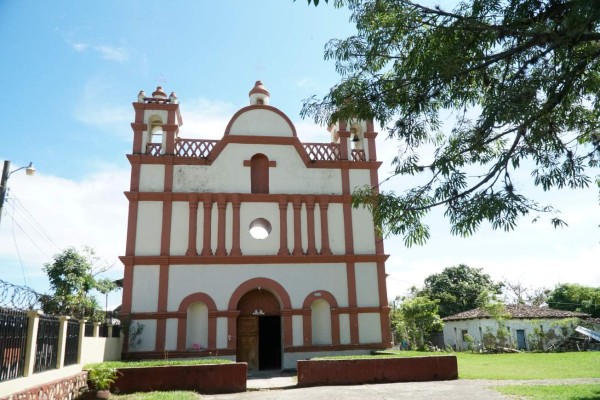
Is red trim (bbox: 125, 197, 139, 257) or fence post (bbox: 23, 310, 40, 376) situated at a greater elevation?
red trim (bbox: 125, 197, 139, 257)

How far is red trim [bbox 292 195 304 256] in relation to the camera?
638 inches

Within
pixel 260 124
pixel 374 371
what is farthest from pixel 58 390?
pixel 260 124

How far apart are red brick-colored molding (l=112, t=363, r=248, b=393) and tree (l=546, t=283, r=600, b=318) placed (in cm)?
3567

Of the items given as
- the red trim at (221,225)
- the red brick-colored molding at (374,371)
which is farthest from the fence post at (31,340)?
the red trim at (221,225)

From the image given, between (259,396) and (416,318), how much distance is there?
21336 mm

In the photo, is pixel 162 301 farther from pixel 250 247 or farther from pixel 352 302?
pixel 352 302

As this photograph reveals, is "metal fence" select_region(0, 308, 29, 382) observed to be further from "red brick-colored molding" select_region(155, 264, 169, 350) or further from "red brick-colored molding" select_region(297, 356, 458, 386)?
"red brick-colored molding" select_region(155, 264, 169, 350)

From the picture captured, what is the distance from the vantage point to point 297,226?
650 inches

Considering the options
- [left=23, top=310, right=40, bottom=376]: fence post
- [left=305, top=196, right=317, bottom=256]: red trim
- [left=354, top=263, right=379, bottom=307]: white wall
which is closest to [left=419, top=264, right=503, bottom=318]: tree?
[left=354, top=263, right=379, bottom=307]: white wall

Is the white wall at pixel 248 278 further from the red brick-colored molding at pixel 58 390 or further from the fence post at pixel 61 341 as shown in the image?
the fence post at pixel 61 341

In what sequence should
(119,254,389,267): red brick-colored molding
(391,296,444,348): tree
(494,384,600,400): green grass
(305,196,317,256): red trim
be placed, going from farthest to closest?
(391,296,444,348): tree, (305,196,317,256): red trim, (119,254,389,267): red brick-colored molding, (494,384,600,400): green grass

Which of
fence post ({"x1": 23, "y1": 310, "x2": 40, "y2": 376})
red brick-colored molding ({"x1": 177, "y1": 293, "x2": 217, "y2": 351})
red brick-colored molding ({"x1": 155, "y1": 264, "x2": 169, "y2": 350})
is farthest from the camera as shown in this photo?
red brick-colored molding ({"x1": 177, "y1": 293, "x2": 217, "y2": 351})

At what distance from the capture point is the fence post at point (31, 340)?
7344 millimetres

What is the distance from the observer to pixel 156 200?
15.9m
